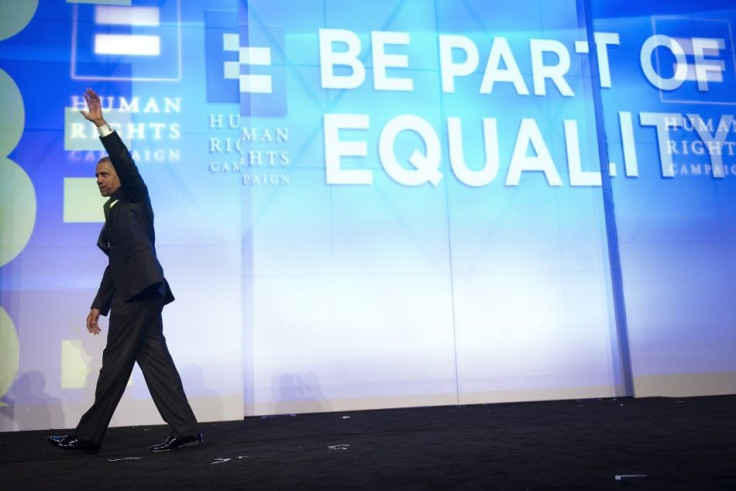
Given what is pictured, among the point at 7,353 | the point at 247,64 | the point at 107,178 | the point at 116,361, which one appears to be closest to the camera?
the point at 116,361

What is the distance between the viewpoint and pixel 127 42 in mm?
4758

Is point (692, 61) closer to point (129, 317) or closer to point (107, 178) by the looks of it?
point (107, 178)

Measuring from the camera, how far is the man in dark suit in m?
2.99

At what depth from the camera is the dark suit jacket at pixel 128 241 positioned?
305cm

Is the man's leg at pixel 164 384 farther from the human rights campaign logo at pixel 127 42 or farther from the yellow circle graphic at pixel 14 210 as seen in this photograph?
the human rights campaign logo at pixel 127 42

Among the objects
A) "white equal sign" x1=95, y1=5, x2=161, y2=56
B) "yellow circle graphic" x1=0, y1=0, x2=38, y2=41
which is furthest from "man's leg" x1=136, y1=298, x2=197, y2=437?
"yellow circle graphic" x1=0, y1=0, x2=38, y2=41

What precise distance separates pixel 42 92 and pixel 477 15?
3056 mm

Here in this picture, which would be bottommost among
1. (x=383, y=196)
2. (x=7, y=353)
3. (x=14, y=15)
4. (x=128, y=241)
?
(x=7, y=353)

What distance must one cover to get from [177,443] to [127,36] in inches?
112

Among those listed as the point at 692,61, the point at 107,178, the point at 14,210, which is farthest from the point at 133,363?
the point at 692,61

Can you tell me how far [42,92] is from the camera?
4629 mm

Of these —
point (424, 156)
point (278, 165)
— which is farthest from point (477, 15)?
point (278, 165)

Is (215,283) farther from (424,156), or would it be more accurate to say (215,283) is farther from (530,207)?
(530,207)

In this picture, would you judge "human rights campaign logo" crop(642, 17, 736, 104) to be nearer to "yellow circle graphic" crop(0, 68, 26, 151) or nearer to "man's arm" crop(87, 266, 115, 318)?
"man's arm" crop(87, 266, 115, 318)
